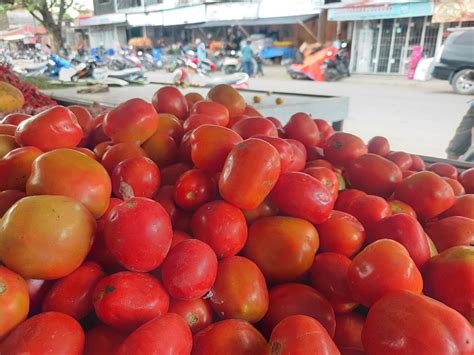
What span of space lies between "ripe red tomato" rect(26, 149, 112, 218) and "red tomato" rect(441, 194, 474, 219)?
95 centimetres

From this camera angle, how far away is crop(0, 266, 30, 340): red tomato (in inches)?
26.8

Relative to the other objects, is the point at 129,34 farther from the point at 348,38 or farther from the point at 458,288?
the point at 458,288

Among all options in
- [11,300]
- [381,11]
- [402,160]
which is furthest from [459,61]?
[11,300]

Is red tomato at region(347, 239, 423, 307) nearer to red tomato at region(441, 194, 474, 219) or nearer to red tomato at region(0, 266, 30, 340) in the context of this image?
red tomato at region(441, 194, 474, 219)

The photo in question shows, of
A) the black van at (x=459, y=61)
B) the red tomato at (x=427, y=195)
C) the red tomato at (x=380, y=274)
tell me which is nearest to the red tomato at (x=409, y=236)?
the red tomato at (x=380, y=274)

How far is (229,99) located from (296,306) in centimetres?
96

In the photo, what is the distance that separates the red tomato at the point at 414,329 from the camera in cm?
65

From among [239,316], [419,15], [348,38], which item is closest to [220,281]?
[239,316]

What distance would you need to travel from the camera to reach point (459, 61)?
8.33 metres

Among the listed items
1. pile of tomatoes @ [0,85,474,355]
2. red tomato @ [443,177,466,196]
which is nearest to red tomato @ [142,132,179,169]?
pile of tomatoes @ [0,85,474,355]

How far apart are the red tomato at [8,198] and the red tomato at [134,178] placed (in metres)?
0.21

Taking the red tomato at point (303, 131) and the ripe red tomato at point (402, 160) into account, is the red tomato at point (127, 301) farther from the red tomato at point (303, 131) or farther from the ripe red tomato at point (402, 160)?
the ripe red tomato at point (402, 160)

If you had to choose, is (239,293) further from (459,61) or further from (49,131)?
(459,61)

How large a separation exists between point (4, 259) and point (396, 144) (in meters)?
5.47
